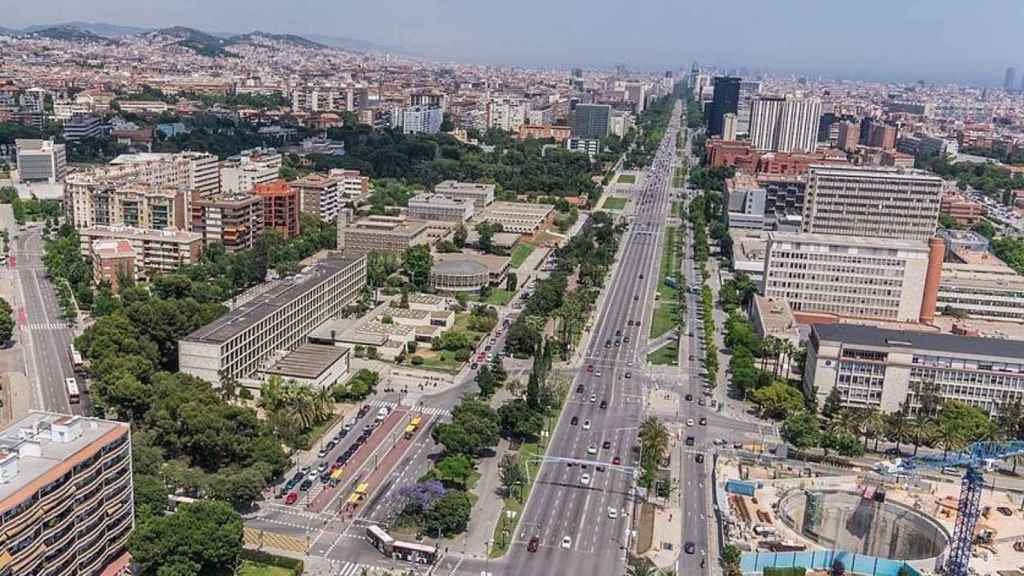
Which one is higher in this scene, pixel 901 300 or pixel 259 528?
pixel 901 300

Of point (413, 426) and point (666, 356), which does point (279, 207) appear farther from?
point (413, 426)

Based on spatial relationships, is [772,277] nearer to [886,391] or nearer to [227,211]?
[886,391]

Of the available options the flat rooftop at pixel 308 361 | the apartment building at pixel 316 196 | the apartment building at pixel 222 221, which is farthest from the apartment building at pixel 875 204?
the apartment building at pixel 222 221

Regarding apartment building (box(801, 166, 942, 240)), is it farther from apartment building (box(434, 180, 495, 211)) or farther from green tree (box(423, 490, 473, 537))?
green tree (box(423, 490, 473, 537))

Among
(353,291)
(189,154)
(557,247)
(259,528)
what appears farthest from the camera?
(189,154)

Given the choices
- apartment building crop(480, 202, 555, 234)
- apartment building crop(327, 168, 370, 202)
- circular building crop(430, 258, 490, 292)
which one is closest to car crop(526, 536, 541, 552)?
circular building crop(430, 258, 490, 292)

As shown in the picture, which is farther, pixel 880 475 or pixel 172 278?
pixel 172 278

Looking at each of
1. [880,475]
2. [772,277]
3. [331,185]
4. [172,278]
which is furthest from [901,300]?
[331,185]

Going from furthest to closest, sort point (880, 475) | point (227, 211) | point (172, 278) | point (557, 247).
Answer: point (557, 247) → point (227, 211) → point (172, 278) → point (880, 475)
